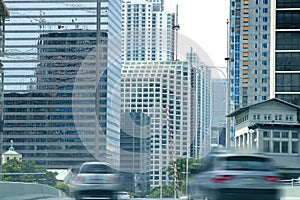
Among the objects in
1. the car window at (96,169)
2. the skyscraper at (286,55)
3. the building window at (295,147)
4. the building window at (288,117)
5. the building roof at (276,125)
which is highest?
the skyscraper at (286,55)

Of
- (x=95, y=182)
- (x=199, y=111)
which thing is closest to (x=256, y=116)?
(x=199, y=111)

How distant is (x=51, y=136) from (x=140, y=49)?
11561 centimetres

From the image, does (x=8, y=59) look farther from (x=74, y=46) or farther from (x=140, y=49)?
(x=140, y=49)

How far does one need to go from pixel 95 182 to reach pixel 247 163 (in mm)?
5784

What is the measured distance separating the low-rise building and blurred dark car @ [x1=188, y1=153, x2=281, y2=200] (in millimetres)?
66894

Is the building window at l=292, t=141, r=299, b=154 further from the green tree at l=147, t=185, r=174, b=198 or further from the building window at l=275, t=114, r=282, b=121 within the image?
the green tree at l=147, t=185, r=174, b=198

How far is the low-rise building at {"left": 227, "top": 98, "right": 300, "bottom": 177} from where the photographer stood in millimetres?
84812

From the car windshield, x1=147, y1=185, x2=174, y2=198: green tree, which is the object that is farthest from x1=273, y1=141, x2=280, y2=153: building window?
the car windshield

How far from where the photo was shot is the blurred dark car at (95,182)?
21.1 metres

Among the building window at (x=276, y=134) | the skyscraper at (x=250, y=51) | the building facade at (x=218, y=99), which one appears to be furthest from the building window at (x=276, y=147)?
the skyscraper at (x=250, y=51)

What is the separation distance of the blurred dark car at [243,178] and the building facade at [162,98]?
23.6 m

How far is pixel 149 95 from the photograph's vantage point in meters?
43.1

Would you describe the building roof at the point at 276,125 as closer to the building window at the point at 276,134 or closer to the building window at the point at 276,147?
the building window at the point at 276,134

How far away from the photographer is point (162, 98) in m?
42.6
